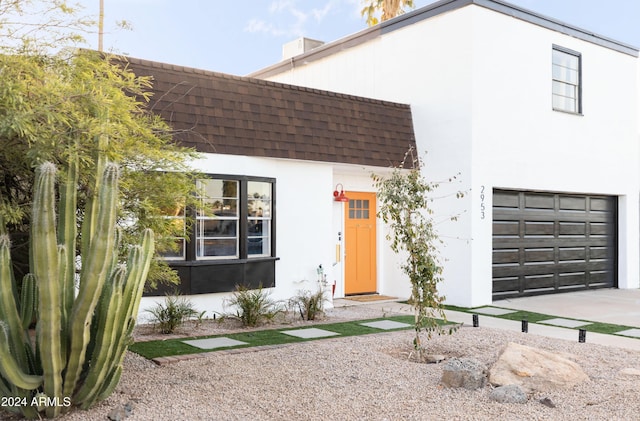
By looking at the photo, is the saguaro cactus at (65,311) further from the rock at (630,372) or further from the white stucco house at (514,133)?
the white stucco house at (514,133)

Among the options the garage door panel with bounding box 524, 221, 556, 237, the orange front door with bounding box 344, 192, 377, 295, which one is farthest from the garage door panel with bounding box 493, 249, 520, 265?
the orange front door with bounding box 344, 192, 377, 295

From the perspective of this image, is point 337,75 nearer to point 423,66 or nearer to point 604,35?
point 423,66

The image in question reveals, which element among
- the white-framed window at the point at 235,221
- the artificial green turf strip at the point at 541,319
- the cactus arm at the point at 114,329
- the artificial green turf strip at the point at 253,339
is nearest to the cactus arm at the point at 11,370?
the cactus arm at the point at 114,329

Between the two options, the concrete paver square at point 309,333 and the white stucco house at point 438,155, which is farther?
the white stucco house at point 438,155

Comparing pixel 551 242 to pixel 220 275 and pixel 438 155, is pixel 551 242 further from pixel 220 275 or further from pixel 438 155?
pixel 220 275

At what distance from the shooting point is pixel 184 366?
580 cm

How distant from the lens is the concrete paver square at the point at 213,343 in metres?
6.79

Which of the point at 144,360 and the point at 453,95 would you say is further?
the point at 453,95

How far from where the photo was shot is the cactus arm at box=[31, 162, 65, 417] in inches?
154

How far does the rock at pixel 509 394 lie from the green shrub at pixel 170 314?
4.26m

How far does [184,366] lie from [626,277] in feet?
36.2

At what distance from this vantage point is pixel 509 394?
4852 millimetres

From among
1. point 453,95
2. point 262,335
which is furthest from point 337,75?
point 262,335

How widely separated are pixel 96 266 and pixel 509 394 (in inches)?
136
